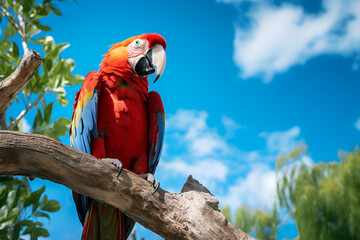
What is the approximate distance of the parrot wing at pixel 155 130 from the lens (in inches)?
67.3

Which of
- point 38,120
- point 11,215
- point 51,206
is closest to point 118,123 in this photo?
point 11,215

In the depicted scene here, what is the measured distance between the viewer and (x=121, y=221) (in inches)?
61.0

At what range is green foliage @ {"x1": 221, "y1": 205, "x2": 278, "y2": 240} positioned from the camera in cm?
464

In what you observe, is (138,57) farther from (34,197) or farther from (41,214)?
(41,214)

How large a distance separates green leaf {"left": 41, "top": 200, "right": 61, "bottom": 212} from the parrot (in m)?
0.91

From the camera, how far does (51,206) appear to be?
2.45 m

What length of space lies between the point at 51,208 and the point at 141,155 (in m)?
1.17

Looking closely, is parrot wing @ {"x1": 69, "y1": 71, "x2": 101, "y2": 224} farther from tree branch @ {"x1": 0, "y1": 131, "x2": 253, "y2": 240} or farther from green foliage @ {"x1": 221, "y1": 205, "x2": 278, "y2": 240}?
green foliage @ {"x1": 221, "y1": 205, "x2": 278, "y2": 240}

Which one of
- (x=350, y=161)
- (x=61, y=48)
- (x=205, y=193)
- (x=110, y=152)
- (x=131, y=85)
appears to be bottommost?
(x=205, y=193)

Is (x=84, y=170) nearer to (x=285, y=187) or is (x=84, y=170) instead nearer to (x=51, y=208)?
(x=51, y=208)

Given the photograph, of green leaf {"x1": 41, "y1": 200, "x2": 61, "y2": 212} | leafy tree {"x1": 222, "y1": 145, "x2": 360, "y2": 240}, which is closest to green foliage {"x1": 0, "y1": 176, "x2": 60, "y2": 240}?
green leaf {"x1": 41, "y1": 200, "x2": 61, "y2": 212}

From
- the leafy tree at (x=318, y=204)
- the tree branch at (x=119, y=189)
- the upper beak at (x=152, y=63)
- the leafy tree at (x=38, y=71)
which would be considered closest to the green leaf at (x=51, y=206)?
the leafy tree at (x=38, y=71)

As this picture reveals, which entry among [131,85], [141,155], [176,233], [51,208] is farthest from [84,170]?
[51,208]

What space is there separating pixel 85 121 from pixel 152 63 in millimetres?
503
